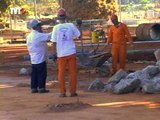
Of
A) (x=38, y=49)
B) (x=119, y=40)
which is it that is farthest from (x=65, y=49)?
(x=119, y=40)

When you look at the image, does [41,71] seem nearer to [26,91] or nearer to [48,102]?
[26,91]

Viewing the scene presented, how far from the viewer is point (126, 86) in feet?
36.8

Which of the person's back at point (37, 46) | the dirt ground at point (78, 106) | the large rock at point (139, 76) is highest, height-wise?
the person's back at point (37, 46)

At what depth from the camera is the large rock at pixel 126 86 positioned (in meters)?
11.2

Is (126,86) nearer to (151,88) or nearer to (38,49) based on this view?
(151,88)

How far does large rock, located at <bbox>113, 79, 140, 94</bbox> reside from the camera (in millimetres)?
11195

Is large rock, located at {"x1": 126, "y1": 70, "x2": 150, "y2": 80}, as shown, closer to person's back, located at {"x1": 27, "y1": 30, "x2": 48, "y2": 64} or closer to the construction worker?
the construction worker

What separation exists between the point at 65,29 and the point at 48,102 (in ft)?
5.46

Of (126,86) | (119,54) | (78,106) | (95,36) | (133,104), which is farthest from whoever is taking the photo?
(95,36)

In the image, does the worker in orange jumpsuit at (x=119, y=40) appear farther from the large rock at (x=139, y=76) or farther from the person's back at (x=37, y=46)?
the person's back at (x=37, y=46)

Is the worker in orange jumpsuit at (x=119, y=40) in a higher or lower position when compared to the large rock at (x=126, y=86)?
higher

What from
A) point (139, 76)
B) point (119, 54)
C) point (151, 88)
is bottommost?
point (151, 88)

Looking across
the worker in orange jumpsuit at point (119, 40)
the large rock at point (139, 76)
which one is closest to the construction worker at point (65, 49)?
the large rock at point (139, 76)

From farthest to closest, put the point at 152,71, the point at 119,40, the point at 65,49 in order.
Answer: the point at 119,40
the point at 152,71
the point at 65,49
